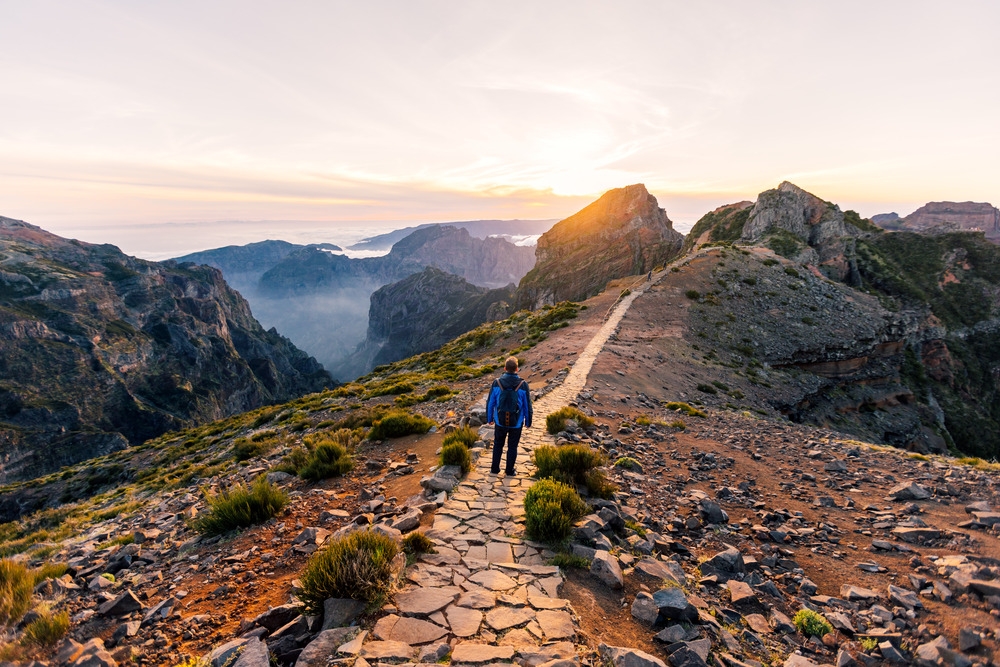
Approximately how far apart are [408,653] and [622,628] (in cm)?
289

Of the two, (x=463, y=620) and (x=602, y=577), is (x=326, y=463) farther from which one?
(x=602, y=577)

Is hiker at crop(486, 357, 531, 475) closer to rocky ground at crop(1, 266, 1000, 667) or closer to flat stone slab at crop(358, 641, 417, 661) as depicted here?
rocky ground at crop(1, 266, 1000, 667)

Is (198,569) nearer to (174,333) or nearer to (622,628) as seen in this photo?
(622,628)

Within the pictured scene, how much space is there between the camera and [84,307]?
178 metres

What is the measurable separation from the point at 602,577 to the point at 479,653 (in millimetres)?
2509

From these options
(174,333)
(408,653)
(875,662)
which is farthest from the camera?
(174,333)

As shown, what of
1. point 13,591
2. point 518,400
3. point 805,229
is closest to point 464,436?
point 518,400

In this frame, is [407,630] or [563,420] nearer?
[407,630]

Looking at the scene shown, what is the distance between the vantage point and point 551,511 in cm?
712

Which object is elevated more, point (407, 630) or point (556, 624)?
point (407, 630)

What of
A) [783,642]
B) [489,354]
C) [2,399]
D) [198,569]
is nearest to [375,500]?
[198,569]

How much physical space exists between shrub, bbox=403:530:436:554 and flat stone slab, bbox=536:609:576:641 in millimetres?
2216

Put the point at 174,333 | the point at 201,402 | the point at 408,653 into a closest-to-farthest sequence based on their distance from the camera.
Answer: the point at 408,653, the point at 201,402, the point at 174,333

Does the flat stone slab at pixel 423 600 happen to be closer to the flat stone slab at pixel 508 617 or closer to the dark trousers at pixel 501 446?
the flat stone slab at pixel 508 617
